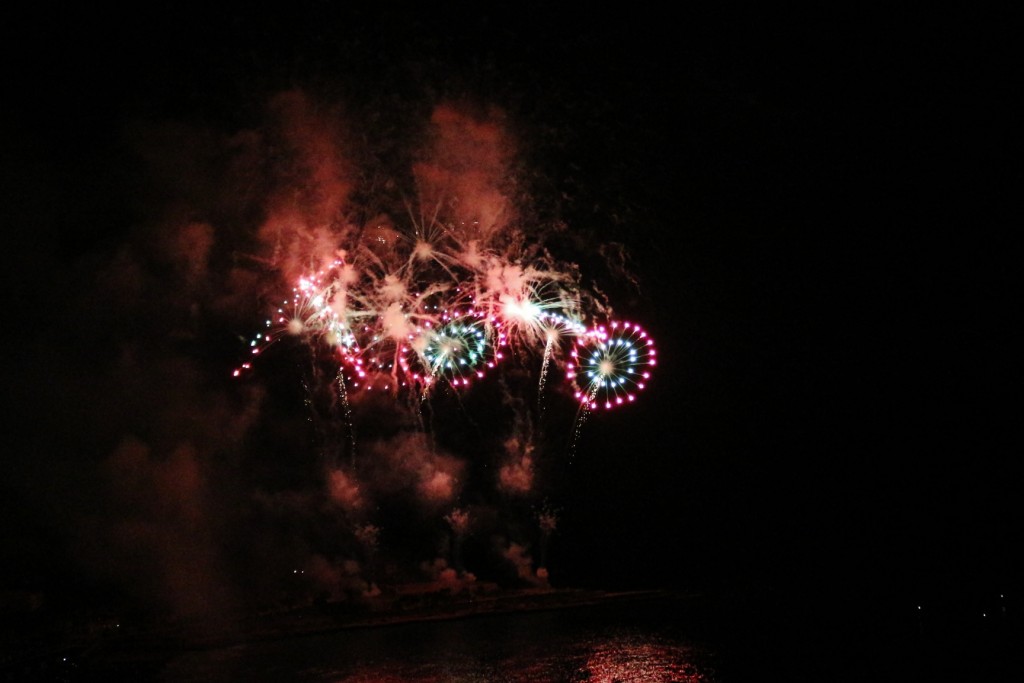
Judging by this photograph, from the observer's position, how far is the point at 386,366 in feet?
61.1

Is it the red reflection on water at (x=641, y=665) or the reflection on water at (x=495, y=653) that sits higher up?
the reflection on water at (x=495, y=653)

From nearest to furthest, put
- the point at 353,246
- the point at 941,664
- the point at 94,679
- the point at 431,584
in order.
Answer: the point at 941,664, the point at 353,246, the point at 94,679, the point at 431,584

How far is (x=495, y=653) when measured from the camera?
21.4 m

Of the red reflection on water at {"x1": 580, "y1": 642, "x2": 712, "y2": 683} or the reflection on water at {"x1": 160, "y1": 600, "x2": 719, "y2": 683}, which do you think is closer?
the red reflection on water at {"x1": 580, "y1": 642, "x2": 712, "y2": 683}

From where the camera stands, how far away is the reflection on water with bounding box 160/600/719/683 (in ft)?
59.0

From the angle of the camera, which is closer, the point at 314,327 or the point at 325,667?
the point at 314,327

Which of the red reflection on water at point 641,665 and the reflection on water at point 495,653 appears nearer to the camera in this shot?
the red reflection on water at point 641,665

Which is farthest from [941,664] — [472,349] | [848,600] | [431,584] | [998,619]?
[431,584]

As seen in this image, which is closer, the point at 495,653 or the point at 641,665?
the point at 641,665

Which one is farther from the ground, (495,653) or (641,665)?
(495,653)

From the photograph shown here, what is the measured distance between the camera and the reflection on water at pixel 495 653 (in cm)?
1798

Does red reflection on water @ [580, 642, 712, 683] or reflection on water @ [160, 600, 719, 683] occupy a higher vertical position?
reflection on water @ [160, 600, 719, 683]

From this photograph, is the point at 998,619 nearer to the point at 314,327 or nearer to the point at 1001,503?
the point at 1001,503

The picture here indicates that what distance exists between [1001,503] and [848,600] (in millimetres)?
5582
